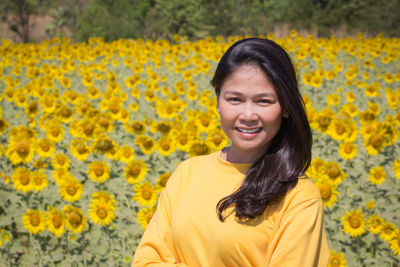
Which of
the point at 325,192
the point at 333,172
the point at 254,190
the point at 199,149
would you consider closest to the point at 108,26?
the point at 199,149

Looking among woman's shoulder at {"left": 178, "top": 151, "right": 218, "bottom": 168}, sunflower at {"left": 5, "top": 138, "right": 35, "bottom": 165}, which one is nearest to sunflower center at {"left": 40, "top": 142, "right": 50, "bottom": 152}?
sunflower at {"left": 5, "top": 138, "right": 35, "bottom": 165}

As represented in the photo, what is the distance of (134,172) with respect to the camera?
134 inches

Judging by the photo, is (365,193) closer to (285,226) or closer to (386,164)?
(386,164)

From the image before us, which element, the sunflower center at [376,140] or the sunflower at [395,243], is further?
the sunflower center at [376,140]

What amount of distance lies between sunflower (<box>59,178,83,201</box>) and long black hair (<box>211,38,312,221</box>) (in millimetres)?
A: 2003

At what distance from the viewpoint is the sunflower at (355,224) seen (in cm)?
295

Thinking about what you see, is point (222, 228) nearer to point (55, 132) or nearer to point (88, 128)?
point (88, 128)

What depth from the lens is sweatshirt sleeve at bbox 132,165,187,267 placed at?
64.1 inches

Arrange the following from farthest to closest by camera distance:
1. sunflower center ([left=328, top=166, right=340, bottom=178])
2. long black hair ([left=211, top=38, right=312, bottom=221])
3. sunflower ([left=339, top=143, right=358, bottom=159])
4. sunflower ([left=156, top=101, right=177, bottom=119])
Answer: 1. sunflower ([left=156, top=101, right=177, bottom=119])
2. sunflower ([left=339, top=143, right=358, bottom=159])
3. sunflower center ([left=328, top=166, right=340, bottom=178])
4. long black hair ([left=211, top=38, right=312, bottom=221])

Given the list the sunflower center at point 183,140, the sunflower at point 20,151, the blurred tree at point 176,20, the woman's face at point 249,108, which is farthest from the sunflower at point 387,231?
the blurred tree at point 176,20

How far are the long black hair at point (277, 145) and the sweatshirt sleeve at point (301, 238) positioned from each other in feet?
0.34

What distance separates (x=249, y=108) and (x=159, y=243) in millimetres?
702

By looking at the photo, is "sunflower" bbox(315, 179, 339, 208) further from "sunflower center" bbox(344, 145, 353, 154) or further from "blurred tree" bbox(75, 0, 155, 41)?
"blurred tree" bbox(75, 0, 155, 41)

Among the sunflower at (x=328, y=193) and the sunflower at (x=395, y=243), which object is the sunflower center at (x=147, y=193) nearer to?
the sunflower at (x=328, y=193)
